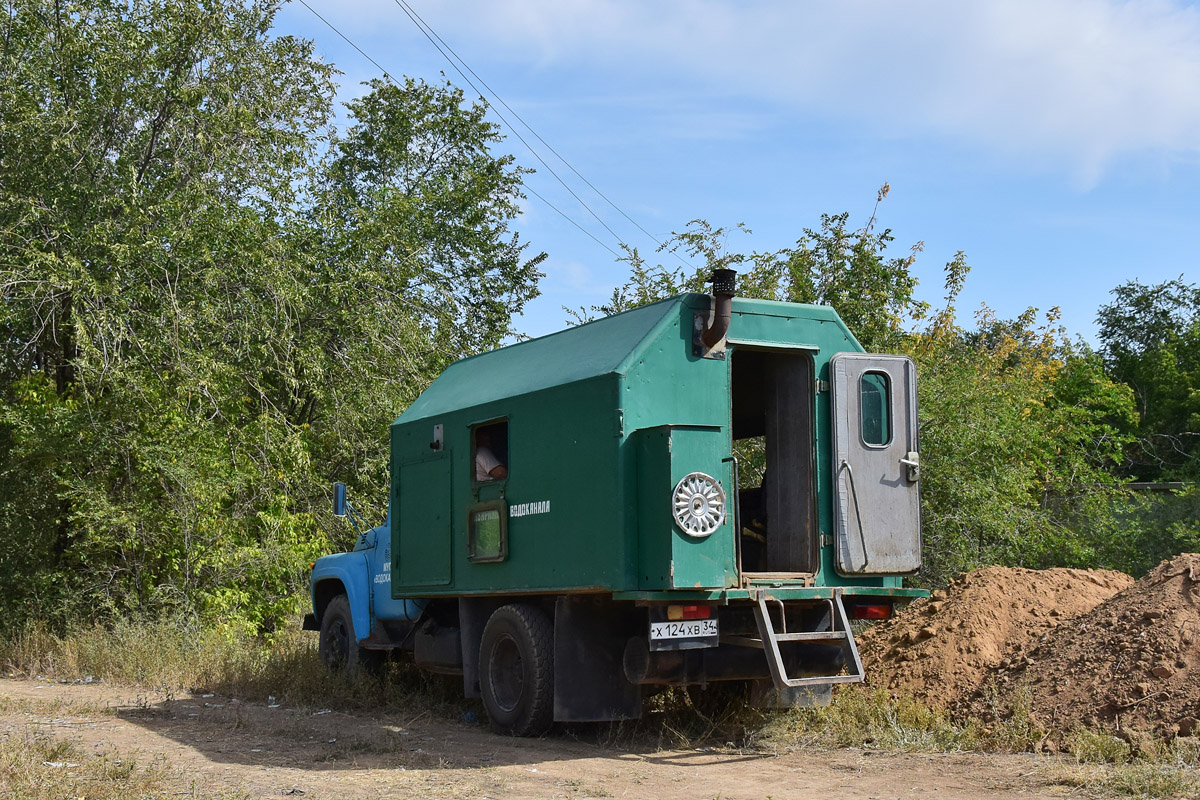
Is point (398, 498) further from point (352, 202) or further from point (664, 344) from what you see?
point (352, 202)

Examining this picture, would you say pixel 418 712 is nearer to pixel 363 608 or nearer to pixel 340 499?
pixel 363 608

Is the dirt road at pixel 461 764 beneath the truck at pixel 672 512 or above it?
beneath

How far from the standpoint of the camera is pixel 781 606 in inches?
325

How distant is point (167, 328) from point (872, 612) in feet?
32.5

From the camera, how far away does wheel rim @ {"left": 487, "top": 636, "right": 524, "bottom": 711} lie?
9367 mm

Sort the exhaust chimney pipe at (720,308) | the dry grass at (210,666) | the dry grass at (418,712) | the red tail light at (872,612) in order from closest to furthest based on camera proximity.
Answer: the dry grass at (418,712), the exhaust chimney pipe at (720,308), the red tail light at (872,612), the dry grass at (210,666)

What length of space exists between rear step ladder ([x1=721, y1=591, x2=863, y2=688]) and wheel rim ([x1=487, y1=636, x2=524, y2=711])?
184 centimetres

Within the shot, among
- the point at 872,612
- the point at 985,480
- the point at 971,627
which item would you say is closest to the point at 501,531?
the point at 872,612

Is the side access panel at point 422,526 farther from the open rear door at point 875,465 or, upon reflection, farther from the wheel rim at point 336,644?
the open rear door at point 875,465

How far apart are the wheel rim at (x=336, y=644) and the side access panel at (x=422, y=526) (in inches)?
64.7

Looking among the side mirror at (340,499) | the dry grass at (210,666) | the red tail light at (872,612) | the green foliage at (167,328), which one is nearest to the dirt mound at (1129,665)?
the red tail light at (872,612)

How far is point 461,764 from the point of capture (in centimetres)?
803

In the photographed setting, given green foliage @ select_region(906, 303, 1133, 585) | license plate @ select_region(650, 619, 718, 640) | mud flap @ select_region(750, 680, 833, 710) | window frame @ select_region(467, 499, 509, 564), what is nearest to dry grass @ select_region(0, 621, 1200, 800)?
mud flap @ select_region(750, 680, 833, 710)

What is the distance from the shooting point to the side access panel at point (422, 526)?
1045cm
